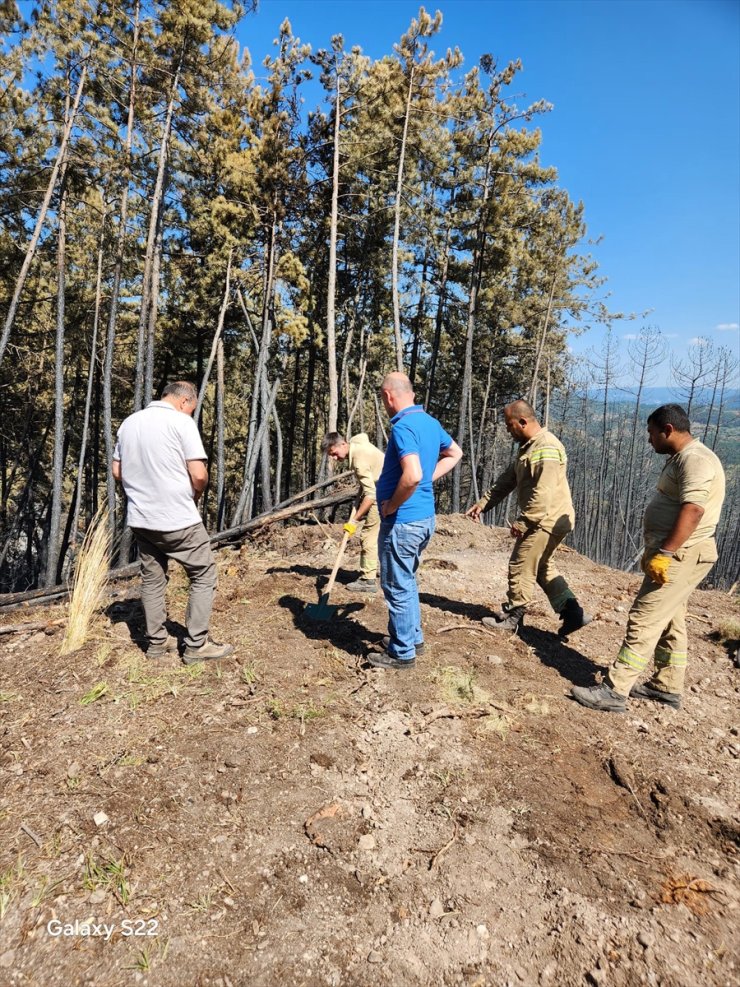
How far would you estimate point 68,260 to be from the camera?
12.1 metres

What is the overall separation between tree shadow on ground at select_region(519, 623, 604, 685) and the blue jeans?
1246 millimetres

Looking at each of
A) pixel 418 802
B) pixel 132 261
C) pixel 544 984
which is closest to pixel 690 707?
pixel 418 802

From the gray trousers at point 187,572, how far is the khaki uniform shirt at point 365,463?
Result: 1968 millimetres

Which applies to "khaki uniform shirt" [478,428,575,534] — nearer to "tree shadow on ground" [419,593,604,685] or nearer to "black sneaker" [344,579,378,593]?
"tree shadow on ground" [419,593,604,685]

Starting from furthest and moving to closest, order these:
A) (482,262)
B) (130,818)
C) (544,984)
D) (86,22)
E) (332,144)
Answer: (482,262) < (332,144) < (86,22) < (130,818) < (544,984)

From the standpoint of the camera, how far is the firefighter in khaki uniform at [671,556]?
290 cm

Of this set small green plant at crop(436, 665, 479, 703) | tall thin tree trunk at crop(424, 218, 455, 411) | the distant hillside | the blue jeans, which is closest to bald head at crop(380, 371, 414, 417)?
the blue jeans

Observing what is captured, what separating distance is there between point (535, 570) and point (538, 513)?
502 millimetres

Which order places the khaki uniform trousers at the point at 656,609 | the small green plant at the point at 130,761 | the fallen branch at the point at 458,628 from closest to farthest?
the small green plant at the point at 130,761 → the khaki uniform trousers at the point at 656,609 → the fallen branch at the point at 458,628

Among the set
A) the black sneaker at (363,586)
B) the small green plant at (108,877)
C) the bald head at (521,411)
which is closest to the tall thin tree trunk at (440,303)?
the black sneaker at (363,586)

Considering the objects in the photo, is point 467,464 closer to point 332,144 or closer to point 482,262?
point 482,262

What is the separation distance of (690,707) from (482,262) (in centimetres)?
1479

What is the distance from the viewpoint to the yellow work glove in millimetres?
3000

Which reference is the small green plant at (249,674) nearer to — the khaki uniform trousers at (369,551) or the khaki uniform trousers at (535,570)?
the khaki uniform trousers at (369,551)
